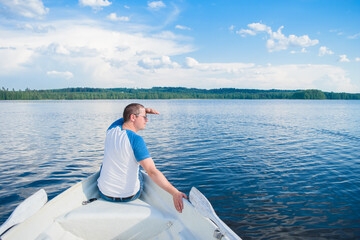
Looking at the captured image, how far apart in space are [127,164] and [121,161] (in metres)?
0.12

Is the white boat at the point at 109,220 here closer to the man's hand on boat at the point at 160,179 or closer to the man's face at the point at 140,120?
the man's hand on boat at the point at 160,179

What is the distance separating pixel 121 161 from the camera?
431 cm

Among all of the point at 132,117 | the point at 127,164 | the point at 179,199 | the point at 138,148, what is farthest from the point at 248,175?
the point at 138,148

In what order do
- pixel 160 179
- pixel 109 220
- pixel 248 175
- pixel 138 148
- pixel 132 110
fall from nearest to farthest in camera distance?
pixel 160 179
pixel 138 148
pixel 109 220
pixel 132 110
pixel 248 175

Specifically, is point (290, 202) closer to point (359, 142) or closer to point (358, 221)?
point (358, 221)

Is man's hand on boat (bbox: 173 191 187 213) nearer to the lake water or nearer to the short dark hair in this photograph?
the short dark hair

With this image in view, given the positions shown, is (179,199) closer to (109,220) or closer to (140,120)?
(109,220)

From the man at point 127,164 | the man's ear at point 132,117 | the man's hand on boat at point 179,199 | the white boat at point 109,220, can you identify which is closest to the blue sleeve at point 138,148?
the man at point 127,164

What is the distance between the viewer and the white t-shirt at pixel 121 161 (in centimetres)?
415

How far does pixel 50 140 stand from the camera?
755 inches

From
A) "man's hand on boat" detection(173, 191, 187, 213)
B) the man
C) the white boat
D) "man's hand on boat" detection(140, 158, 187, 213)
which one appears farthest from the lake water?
the man

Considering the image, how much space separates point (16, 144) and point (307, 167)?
60.1ft

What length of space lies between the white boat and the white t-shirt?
1.05 feet

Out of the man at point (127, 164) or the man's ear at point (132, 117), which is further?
the man's ear at point (132, 117)
